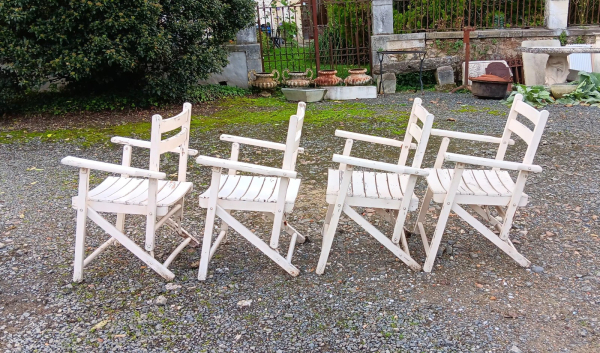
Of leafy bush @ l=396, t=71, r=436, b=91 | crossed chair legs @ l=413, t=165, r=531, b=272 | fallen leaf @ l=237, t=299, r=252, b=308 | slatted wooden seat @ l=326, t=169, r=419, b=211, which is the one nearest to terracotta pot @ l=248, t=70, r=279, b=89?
leafy bush @ l=396, t=71, r=436, b=91

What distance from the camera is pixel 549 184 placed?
4781mm

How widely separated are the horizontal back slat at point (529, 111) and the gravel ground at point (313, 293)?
89 centimetres

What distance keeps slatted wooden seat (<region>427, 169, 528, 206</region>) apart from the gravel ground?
465 mm

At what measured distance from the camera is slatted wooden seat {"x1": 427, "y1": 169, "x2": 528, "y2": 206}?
3.14m

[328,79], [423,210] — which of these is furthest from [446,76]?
[423,210]

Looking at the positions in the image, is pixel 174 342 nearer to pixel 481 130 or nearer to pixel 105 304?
pixel 105 304

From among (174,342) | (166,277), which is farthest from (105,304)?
(174,342)

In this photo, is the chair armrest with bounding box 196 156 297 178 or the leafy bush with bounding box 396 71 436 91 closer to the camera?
the chair armrest with bounding box 196 156 297 178

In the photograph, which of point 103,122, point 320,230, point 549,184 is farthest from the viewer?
point 103,122

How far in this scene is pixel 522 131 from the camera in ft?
10.9

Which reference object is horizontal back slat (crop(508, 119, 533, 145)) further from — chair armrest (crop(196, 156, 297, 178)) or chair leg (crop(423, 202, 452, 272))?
chair armrest (crop(196, 156, 297, 178))

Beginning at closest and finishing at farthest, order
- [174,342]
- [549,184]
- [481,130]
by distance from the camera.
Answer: [174,342], [549,184], [481,130]

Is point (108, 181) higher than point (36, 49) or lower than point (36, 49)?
lower

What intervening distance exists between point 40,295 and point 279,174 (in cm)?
155
